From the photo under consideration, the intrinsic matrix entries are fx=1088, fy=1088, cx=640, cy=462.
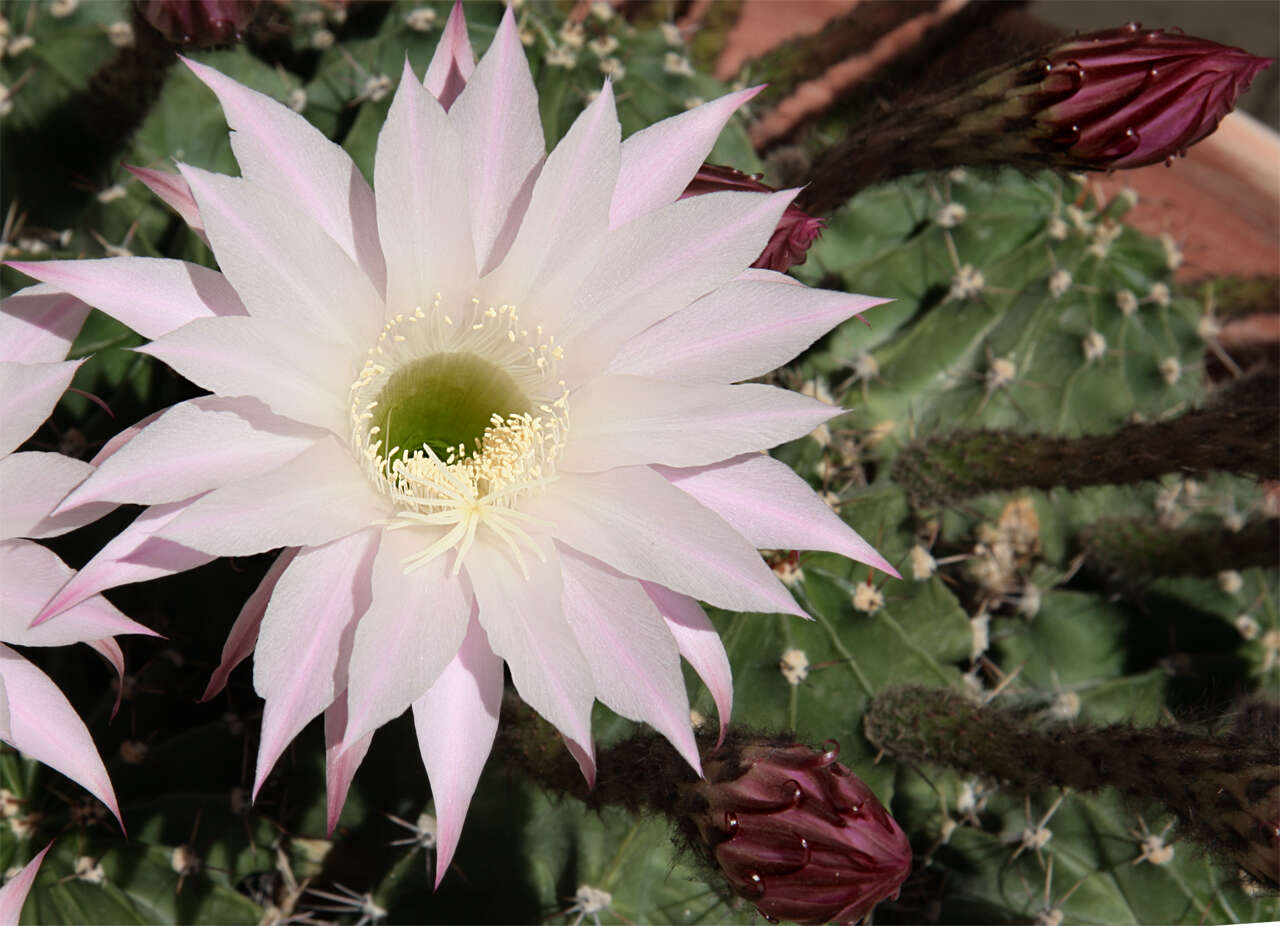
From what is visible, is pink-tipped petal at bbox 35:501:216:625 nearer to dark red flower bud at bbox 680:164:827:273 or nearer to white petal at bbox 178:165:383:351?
white petal at bbox 178:165:383:351

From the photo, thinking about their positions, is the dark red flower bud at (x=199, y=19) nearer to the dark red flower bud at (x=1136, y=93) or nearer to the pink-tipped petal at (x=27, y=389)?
the pink-tipped petal at (x=27, y=389)

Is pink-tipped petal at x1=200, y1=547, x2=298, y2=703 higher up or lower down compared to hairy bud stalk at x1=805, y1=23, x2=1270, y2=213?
lower down

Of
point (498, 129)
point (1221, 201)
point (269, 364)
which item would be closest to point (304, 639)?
point (269, 364)

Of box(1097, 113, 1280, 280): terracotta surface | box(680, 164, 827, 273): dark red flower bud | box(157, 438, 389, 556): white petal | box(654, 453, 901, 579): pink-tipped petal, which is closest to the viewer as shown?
box(157, 438, 389, 556): white petal

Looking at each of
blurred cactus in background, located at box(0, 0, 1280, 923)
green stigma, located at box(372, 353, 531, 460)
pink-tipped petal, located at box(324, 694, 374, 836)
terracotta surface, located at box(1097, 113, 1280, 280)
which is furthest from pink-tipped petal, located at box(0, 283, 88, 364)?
terracotta surface, located at box(1097, 113, 1280, 280)

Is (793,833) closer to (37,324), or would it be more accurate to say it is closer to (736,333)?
(736,333)
